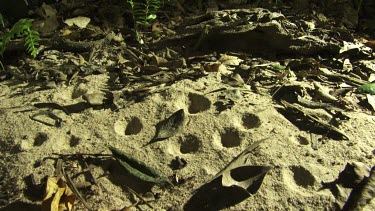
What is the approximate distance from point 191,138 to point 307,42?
1.37 meters

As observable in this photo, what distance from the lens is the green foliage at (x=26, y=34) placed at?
3.09 metres

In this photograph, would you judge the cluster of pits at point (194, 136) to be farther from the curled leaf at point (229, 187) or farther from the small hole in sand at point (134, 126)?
the curled leaf at point (229, 187)

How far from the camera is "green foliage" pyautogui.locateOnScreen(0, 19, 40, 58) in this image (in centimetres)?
309

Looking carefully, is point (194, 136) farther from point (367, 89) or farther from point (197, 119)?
point (367, 89)

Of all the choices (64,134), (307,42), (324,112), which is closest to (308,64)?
(307,42)

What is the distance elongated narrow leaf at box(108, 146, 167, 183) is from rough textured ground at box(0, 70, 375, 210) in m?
0.04

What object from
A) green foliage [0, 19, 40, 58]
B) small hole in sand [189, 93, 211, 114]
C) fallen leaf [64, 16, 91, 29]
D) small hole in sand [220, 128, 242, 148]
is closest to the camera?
small hole in sand [220, 128, 242, 148]

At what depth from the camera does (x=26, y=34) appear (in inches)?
127

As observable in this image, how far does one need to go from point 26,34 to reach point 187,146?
5.33 ft

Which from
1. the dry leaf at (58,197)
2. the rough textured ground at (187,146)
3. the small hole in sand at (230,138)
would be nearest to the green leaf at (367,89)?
the rough textured ground at (187,146)

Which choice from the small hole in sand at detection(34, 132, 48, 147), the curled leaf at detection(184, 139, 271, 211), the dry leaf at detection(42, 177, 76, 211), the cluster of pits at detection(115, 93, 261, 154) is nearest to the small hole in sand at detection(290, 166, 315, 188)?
the curled leaf at detection(184, 139, 271, 211)

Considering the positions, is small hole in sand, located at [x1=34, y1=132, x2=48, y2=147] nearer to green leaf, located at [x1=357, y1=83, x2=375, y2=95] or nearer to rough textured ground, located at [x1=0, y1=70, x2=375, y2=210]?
rough textured ground, located at [x1=0, y1=70, x2=375, y2=210]

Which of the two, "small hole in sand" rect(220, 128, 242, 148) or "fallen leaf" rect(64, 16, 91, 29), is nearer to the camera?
"small hole in sand" rect(220, 128, 242, 148)

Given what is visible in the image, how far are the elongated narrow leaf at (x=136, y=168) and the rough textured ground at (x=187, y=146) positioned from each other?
0.04 m
